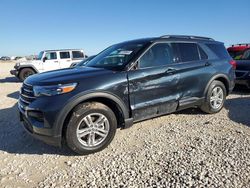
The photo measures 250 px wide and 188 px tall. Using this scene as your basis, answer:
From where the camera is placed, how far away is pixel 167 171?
305cm

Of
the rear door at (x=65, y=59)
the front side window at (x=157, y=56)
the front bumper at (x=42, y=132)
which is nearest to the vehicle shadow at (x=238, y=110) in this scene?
the front side window at (x=157, y=56)

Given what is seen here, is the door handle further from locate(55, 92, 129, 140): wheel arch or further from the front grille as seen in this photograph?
the front grille

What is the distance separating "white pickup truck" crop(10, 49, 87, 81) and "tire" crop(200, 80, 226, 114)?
10.2 metres

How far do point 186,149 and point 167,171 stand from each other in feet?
2.47

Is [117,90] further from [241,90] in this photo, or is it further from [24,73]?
[24,73]

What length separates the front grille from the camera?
3543 millimetres

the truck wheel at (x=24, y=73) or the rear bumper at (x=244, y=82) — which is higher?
the truck wheel at (x=24, y=73)

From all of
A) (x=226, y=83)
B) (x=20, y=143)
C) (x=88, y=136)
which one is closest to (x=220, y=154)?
(x=88, y=136)

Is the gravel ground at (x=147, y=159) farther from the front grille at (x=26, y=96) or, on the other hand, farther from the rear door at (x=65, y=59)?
the rear door at (x=65, y=59)

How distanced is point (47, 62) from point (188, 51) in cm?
1036

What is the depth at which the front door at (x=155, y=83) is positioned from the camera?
3.94 metres

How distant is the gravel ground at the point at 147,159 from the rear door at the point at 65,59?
30.1 ft

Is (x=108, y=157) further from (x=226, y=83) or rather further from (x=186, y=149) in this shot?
(x=226, y=83)

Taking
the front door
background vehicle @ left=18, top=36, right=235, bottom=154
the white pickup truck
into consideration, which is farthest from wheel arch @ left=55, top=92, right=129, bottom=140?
the white pickup truck
